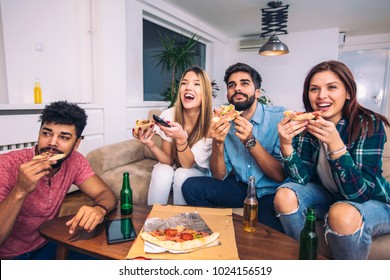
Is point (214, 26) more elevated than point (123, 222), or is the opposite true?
point (214, 26)

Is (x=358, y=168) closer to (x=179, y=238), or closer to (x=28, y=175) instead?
(x=179, y=238)

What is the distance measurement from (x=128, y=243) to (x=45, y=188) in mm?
508

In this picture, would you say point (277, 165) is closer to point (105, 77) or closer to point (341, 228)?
point (341, 228)

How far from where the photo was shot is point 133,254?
883 mm

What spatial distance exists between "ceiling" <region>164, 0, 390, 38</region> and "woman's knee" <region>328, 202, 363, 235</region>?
3712 millimetres

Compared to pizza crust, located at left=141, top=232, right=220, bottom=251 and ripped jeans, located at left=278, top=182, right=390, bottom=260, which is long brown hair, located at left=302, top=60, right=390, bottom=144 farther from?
pizza crust, located at left=141, top=232, right=220, bottom=251

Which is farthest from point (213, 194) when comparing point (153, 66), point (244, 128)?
point (153, 66)

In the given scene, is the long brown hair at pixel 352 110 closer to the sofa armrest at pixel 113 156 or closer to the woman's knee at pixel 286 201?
the woman's knee at pixel 286 201

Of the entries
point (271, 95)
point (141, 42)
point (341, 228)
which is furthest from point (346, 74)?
point (271, 95)

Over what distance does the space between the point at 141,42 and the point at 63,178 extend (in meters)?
2.88

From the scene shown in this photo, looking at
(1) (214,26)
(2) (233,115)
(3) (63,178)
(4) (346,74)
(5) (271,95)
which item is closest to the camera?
(3) (63,178)

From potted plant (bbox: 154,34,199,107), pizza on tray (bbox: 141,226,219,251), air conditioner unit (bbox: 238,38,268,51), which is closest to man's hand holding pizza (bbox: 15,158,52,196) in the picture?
pizza on tray (bbox: 141,226,219,251)

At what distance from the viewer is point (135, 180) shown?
201cm
